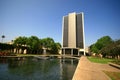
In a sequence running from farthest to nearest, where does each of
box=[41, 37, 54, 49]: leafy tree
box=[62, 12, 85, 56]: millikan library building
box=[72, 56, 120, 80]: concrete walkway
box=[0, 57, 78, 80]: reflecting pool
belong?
1. box=[62, 12, 85, 56]: millikan library building
2. box=[41, 37, 54, 49]: leafy tree
3. box=[0, 57, 78, 80]: reflecting pool
4. box=[72, 56, 120, 80]: concrete walkway

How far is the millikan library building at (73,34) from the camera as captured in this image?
13350 centimetres

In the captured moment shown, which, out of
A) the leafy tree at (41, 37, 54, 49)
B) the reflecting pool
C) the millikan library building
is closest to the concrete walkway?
the reflecting pool

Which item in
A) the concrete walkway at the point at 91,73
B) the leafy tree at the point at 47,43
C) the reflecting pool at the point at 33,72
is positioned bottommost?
the reflecting pool at the point at 33,72

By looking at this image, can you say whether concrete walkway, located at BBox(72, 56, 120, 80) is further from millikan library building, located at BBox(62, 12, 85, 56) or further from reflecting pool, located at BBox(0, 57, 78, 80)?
millikan library building, located at BBox(62, 12, 85, 56)

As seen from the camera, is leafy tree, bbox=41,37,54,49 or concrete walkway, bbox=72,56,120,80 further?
leafy tree, bbox=41,37,54,49

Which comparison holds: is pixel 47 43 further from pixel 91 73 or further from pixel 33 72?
→ pixel 91 73

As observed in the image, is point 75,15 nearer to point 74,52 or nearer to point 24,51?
point 74,52

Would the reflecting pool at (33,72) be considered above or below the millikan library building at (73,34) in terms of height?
below

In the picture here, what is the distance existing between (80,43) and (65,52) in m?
19.9

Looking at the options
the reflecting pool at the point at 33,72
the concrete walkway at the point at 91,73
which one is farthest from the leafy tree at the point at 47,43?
the concrete walkway at the point at 91,73

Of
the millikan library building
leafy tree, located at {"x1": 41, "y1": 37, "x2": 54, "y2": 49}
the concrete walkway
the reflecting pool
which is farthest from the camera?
the millikan library building

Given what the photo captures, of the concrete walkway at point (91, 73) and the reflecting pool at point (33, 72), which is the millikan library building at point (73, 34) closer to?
the reflecting pool at point (33, 72)

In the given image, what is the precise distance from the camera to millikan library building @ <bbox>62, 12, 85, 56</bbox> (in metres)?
134

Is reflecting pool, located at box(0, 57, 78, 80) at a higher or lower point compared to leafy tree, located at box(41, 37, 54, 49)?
lower
